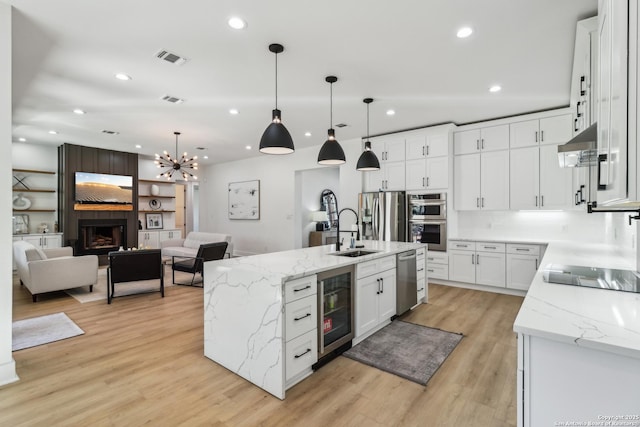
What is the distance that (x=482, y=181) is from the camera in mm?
5297

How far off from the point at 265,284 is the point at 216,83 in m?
2.80

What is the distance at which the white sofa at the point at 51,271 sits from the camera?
4.50 m

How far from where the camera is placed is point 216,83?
3.82 m

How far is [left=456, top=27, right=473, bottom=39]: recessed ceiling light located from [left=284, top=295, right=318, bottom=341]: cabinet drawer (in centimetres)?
266

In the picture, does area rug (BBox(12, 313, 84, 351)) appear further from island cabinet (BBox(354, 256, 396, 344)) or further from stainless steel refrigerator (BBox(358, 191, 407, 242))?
stainless steel refrigerator (BBox(358, 191, 407, 242))

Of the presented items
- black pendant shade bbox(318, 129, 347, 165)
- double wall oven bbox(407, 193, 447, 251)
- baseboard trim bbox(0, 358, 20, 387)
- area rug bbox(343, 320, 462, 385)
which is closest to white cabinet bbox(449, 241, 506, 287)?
double wall oven bbox(407, 193, 447, 251)

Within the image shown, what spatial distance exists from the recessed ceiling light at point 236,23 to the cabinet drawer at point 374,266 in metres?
2.38

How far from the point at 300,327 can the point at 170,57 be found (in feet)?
9.79

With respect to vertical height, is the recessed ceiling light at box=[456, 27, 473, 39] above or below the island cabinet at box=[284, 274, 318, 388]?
above

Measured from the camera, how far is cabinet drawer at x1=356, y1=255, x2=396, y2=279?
2.99 metres

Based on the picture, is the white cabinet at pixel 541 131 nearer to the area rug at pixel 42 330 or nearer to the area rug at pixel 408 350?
the area rug at pixel 408 350

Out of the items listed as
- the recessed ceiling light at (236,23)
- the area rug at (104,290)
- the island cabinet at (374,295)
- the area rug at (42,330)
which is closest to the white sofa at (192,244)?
the area rug at (104,290)

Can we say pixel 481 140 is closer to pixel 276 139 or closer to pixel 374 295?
pixel 374 295

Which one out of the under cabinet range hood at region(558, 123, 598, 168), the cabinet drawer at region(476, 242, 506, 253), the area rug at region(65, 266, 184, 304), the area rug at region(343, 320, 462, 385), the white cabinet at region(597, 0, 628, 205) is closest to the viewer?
the white cabinet at region(597, 0, 628, 205)
